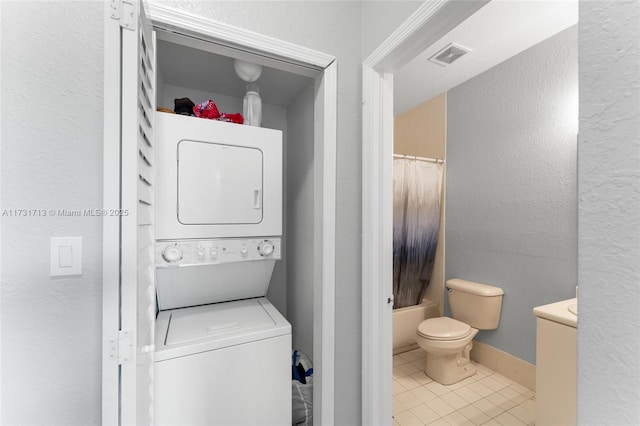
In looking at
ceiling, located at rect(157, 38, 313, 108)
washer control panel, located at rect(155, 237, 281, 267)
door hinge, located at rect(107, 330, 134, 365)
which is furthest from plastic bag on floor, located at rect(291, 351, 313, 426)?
ceiling, located at rect(157, 38, 313, 108)

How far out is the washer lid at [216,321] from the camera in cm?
126

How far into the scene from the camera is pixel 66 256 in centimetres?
88

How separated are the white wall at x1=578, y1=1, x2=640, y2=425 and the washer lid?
45.9 inches

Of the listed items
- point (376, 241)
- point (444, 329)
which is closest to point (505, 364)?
point (444, 329)

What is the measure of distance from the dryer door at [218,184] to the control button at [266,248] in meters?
0.13

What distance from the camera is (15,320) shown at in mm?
835

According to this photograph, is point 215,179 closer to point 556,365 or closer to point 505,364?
point 556,365

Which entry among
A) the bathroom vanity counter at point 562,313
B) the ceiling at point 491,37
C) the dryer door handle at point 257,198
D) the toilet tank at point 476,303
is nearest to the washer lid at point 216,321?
the dryer door handle at point 257,198

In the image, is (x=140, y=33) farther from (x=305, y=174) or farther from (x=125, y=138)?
(x=305, y=174)

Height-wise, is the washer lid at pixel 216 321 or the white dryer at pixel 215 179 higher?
the white dryer at pixel 215 179

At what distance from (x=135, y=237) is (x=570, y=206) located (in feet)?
8.03

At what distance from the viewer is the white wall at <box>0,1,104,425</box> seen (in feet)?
2.72

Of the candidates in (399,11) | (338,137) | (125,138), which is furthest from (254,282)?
(399,11)

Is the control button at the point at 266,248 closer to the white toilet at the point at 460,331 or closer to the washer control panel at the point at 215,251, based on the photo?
the washer control panel at the point at 215,251
